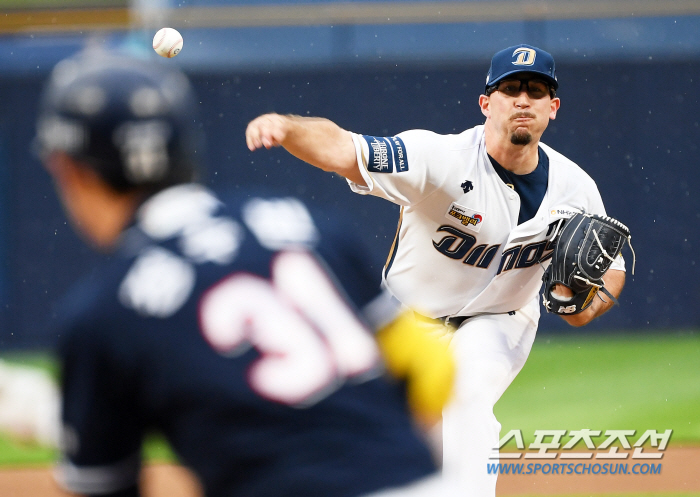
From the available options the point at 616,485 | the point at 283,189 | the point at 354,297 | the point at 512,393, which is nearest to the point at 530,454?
the point at 616,485

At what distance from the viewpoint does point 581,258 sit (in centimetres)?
406

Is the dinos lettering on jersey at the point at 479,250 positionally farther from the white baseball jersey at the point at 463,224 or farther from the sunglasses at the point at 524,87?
the sunglasses at the point at 524,87

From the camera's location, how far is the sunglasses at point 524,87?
4258 millimetres

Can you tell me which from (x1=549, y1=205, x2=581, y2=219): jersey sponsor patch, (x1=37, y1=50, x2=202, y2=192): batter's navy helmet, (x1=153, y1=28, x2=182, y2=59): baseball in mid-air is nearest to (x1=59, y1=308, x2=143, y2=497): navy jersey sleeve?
(x1=37, y1=50, x2=202, y2=192): batter's navy helmet

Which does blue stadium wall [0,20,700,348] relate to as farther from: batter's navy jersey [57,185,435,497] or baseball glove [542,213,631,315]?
batter's navy jersey [57,185,435,497]

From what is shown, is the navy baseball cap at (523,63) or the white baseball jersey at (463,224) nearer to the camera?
the white baseball jersey at (463,224)

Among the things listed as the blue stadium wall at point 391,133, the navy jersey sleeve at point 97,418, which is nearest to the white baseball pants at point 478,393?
the navy jersey sleeve at point 97,418

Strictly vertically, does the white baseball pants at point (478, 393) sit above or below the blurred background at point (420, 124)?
above

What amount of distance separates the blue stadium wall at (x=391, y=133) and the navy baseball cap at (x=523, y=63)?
6.03m

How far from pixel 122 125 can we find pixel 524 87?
3054 millimetres

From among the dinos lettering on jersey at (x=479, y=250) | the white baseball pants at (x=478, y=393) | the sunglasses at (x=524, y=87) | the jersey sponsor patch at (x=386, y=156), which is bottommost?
the white baseball pants at (x=478, y=393)

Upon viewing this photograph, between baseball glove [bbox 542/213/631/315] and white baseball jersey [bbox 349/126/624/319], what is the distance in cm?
10

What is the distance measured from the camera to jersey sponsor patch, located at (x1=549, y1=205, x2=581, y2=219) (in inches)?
167

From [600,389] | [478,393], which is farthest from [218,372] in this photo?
[600,389]
